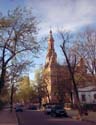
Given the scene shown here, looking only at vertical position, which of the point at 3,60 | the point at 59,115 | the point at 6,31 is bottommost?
the point at 59,115

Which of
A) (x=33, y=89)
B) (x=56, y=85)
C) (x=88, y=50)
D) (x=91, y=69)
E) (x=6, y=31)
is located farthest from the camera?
(x=33, y=89)

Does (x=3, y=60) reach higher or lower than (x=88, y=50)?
lower

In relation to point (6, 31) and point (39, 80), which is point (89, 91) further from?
point (6, 31)

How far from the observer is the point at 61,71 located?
86.1m

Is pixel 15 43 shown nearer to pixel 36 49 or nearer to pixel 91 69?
pixel 36 49

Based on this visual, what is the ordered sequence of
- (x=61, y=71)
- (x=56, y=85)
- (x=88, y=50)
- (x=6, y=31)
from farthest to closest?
(x=56, y=85)
(x=61, y=71)
(x=88, y=50)
(x=6, y=31)

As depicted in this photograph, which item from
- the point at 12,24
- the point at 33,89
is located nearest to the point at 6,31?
the point at 12,24

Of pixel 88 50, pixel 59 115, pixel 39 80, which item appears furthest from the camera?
pixel 39 80

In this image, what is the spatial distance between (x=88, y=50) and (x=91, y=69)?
16.7 ft

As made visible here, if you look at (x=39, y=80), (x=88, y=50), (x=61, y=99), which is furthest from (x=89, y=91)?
(x=88, y=50)

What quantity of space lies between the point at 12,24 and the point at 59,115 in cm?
2497

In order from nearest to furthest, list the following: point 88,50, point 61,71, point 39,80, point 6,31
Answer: point 6,31 < point 88,50 < point 61,71 < point 39,80

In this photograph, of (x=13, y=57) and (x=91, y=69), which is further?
(x=91, y=69)

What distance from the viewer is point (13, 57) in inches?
1346
